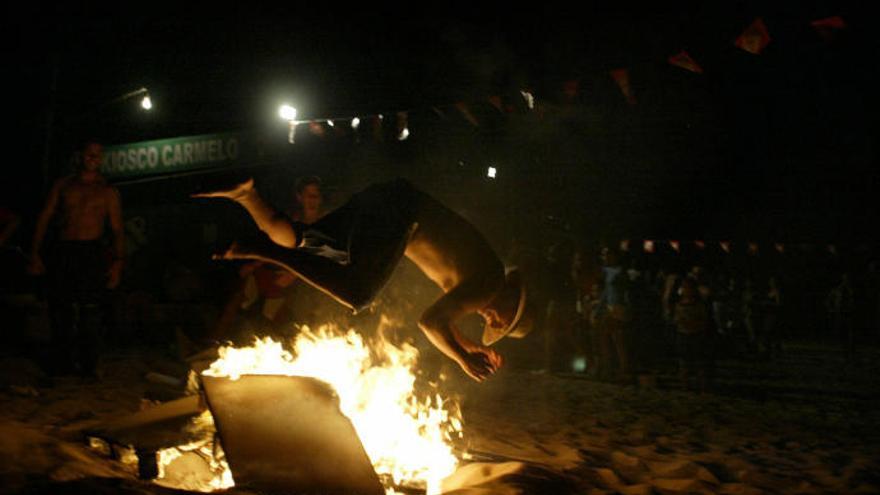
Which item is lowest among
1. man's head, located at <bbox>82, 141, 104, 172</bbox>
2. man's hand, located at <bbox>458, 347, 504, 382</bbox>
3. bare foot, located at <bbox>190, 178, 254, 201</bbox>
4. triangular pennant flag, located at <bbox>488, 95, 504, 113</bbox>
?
man's hand, located at <bbox>458, 347, 504, 382</bbox>

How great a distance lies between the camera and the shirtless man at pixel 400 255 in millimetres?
3891

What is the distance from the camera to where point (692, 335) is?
1003 cm

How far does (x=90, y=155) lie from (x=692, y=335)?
8445mm

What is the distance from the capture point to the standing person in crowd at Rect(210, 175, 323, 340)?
6.49 metres

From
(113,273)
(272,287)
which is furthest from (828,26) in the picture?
(113,273)

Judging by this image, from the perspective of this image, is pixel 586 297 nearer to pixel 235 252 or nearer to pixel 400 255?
pixel 400 255

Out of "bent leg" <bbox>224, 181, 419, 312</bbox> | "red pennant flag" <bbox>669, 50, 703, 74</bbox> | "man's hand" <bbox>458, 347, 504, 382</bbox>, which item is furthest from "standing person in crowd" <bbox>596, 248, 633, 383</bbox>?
"bent leg" <bbox>224, 181, 419, 312</bbox>

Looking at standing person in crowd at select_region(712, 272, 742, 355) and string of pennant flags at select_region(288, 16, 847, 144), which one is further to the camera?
standing person in crowd at select_region(712, 272, 742, 355)

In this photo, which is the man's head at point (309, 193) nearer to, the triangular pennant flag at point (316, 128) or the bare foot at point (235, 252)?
the bare foot at point (235, 252)

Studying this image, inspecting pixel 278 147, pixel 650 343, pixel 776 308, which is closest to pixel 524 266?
pixel 650 343

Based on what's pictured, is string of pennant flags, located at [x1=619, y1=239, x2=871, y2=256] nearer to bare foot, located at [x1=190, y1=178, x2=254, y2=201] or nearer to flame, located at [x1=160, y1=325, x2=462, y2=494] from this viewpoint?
flame, located at [x1=160, y1=325, x2=462, y2=494]

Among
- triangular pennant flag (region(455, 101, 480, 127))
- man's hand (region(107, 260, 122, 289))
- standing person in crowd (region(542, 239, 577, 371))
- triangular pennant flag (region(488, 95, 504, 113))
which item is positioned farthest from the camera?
standing person in crowd (region(542, 239, 577, 371))

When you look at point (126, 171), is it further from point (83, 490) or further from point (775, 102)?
point (775, 102)

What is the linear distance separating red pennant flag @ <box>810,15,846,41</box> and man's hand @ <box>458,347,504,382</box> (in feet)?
14.8
